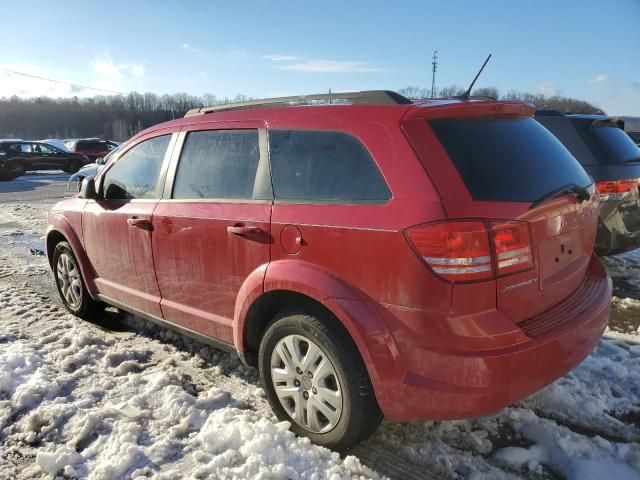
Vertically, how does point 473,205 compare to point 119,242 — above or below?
above

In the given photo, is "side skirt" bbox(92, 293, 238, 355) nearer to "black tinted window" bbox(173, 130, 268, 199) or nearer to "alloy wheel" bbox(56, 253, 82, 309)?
"alloy wheel" bbox(56, 253, 82, 309)

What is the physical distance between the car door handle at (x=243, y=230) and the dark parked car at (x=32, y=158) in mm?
23628

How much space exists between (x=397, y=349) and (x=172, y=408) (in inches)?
61.8

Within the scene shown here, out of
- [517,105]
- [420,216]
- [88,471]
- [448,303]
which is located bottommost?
[88,471]

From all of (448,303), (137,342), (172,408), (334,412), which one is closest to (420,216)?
(448,303)

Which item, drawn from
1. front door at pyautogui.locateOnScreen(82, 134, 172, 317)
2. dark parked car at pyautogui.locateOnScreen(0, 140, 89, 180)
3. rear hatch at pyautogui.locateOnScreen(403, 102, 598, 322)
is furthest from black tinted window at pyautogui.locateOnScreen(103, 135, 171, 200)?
dark parked car at pyautogui.locateOnScreen(0, 140, 89, 180)

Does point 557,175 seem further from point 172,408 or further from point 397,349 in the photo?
point 172,408

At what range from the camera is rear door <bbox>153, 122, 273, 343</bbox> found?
2885 millimetres

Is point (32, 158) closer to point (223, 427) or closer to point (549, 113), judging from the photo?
point (549, 113)

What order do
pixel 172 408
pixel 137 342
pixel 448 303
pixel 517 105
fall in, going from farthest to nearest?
1. pixel 137 342
2. pixel 172 408
3. pixel 517 105
4. pixel 448 303

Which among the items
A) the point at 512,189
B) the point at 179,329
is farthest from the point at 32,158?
the point at 512,189

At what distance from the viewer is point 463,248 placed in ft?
6.97

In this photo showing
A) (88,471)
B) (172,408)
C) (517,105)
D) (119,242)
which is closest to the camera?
(88,471)

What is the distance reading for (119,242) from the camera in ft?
12.7
